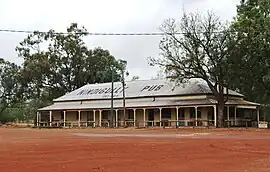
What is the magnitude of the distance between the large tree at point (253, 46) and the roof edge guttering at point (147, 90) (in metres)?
4.47

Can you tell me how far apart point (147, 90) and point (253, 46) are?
55.8 ft

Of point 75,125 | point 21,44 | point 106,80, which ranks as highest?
point 21,44

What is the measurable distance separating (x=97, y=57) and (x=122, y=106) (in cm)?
2326

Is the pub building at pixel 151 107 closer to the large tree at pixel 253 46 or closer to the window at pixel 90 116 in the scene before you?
the window at pixel 90 116

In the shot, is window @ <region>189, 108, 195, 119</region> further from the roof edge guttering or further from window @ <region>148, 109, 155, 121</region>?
window @ <region>148, 109, 155, 121</region>

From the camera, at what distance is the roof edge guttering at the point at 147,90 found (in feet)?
190

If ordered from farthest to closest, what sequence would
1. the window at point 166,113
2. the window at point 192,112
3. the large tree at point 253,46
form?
the window at point 166,113, the window at point 192,112, the large tree at point 253,46

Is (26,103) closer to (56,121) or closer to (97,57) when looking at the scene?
(97,57)

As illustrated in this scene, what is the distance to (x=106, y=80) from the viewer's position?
82.7 meters

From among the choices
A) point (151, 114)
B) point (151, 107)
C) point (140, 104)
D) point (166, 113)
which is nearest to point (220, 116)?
point (166, 113)

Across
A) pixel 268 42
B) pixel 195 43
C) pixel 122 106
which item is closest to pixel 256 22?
pixel 268 42

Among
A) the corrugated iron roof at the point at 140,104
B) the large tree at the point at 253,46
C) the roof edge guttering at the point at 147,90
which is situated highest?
the large tree at the point at 253,46

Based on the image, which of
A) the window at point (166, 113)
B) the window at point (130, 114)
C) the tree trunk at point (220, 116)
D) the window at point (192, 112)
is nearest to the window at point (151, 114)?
the window at point (166, 113)

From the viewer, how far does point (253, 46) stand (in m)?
50.1
